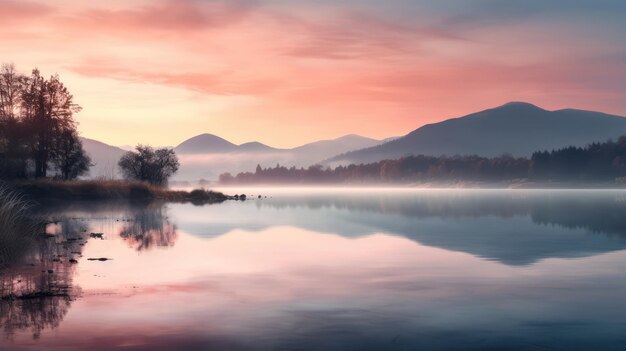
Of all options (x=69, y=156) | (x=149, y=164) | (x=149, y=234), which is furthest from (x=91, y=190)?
(x=149, y=234)

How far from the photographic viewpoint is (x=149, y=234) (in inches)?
1601

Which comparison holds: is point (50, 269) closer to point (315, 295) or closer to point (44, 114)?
point (315, 295)

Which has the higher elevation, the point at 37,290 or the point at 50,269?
the point at 50,269

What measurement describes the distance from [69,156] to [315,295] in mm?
86420

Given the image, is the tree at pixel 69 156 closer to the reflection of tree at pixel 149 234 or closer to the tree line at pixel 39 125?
the tree line at pixel 39 125

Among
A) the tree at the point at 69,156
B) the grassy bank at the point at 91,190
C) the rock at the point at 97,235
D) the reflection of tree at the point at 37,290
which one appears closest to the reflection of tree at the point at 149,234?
the rock at the point at 97,235

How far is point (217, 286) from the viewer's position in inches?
843

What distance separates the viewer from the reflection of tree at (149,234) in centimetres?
3522

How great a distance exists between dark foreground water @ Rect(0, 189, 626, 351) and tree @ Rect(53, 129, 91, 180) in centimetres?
6204

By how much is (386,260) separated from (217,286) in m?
10.0

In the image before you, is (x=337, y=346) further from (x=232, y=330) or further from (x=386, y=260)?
(x=386, y=260)

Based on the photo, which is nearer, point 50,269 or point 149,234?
point 50,269

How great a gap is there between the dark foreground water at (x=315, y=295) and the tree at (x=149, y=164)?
80383 mm

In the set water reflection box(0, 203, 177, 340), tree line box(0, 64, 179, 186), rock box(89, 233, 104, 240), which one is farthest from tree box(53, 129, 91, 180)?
rock box(89, 233, 104, 240)
